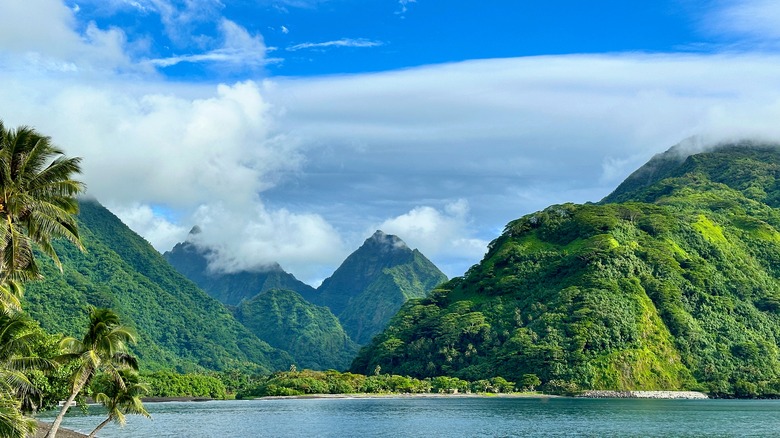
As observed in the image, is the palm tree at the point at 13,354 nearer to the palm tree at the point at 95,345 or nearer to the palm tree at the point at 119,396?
the palm tree at the point at 95,345

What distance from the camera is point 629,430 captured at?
5138 inches

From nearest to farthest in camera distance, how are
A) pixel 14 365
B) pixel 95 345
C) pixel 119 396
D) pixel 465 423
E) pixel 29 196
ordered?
pixel 29 196
pixel 14 365
pixel 95 345
pixel 119 396
pixel 465 423

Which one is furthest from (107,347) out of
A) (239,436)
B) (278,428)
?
(278,428)

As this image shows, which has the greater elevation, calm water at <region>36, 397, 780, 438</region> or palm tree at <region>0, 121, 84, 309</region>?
palm tree at <region>0, 121, 84, 309</region>

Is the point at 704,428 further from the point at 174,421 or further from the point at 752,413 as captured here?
the point at 174,421

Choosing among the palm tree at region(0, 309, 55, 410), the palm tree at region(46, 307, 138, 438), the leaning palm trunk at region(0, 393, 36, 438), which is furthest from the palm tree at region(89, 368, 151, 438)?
the leaning palm trunk at region(0, 393, 36, 438)

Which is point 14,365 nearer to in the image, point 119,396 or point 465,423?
point 119,396

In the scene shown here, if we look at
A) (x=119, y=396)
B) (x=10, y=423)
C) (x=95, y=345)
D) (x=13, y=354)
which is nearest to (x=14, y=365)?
(x=13, y=354)

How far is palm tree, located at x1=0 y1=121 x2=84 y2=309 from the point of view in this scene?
43719 mm

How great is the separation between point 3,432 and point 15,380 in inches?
447

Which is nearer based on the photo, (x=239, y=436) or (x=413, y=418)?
(x=239, y=436)

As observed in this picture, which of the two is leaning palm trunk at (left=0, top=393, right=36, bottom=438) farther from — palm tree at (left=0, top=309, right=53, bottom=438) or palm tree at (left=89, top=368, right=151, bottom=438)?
palm tree at (left=89, top=368, right=151, bottom=438)

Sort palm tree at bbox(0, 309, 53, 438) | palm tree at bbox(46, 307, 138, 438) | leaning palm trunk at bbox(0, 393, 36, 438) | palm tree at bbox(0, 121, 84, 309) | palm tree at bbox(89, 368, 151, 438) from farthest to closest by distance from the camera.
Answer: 1. palm tree at bbox(89, 368, 151, 438)
2. palm tree at bbox(46, 307, 138, 438)
3. palm tree at bbox(0, 121, 84, 309)
4. palm tree at bbox(0, 309, 53, 438)
5. leaning palm trunk at bbox(0, 393, 36, 438)

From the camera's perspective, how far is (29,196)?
44688mm
